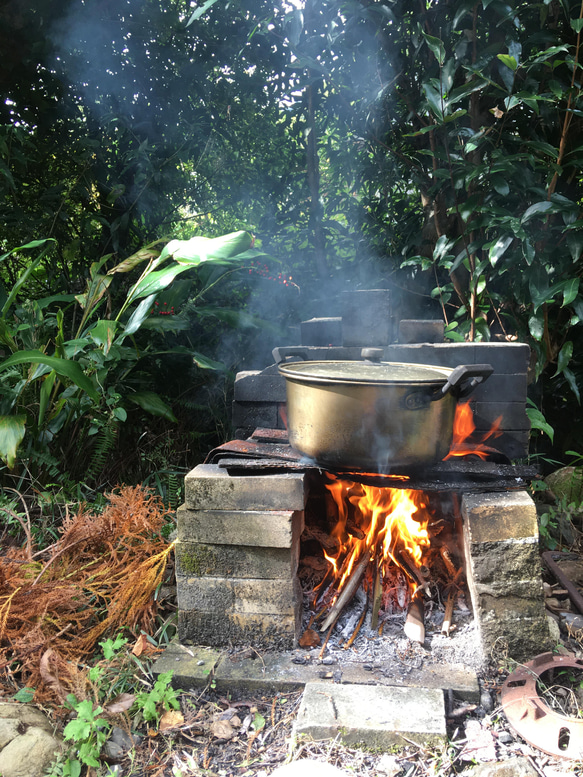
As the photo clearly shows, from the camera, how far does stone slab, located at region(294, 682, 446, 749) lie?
1516 mm

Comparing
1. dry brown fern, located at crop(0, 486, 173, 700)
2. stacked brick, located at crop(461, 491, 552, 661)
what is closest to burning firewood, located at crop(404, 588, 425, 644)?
stacked brick, located at crop(461, 491, 552, 661)

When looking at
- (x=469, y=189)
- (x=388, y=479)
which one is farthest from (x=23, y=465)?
(x=469, y=189)

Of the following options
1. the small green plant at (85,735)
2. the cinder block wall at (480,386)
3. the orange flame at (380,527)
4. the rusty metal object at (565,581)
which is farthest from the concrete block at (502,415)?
the small green plant at (85,735)

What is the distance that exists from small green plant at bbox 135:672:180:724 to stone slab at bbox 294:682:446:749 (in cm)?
41

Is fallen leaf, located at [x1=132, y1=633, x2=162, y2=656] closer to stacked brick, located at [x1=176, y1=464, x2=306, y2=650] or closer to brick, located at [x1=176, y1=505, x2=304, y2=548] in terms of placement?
stacked brick, located at [x1=176, y1=464, x2=306, y2=650]

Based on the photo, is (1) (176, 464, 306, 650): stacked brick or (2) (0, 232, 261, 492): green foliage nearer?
(1) (176, 464, 306, 650): stacked brick

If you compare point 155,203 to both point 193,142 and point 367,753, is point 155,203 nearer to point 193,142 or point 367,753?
point 193,142

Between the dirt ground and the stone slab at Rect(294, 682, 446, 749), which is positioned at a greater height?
the stone slab at Rect(294, 682, 446, 749)

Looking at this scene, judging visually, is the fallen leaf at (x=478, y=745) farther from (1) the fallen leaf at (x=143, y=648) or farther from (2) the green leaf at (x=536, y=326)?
(2) the green leaf at (x=536, y=326)

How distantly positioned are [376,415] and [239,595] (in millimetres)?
841

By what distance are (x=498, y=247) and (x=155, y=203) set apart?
94.9 inches

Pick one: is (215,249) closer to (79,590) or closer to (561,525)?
(79,590)

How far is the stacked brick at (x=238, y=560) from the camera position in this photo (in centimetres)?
192

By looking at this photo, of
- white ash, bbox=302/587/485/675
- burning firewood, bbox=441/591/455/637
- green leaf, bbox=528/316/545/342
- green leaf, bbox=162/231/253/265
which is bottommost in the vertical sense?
white ash, bbox=302/587/485/675
